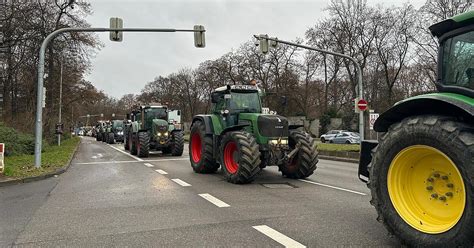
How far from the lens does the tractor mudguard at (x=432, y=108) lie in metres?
4.09

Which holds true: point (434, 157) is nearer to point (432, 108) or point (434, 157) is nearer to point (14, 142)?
point (432, 108)

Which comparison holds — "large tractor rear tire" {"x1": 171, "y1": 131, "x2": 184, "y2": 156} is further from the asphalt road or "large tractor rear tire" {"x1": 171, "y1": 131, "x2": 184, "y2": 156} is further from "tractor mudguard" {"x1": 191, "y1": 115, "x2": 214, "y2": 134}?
the asphalt road

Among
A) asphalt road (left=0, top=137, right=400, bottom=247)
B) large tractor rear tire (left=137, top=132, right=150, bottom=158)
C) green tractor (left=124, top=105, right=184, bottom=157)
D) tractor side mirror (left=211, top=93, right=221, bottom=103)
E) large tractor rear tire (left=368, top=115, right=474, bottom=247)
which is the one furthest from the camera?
green tractor (left=124, top=105, right=184, bottom=157)

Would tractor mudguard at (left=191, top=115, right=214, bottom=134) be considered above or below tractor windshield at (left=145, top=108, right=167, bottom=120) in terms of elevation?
below

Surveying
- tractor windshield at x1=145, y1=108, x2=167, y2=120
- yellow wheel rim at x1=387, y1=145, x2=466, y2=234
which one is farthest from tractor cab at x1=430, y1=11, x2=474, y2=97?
tractor windshield at x1=145, y1=108, x2=167, y2=120

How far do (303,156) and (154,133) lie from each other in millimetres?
11538

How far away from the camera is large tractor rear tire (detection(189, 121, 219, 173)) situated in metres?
11.8

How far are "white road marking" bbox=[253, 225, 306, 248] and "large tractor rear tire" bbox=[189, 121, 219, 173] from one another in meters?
6.21

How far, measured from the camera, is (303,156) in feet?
33.5

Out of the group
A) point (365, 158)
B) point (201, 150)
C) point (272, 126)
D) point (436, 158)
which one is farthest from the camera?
point (201, 150)

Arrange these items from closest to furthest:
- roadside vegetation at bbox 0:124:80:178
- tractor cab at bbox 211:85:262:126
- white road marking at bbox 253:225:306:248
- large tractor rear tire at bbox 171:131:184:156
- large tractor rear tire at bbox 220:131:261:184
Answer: white road marking at bbox 253:225:306:248
large tractor rear tire at bbox 220:131:261:184
tractor cab at bbox 211:85:262:126
roadside vegetation at bbox 0:124:80:178
large tractor rear tire at bbox 171:131:184:156

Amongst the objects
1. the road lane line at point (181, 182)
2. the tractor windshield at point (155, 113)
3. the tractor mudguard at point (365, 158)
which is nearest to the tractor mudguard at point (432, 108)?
the tractor mudguard at point (365, 158)

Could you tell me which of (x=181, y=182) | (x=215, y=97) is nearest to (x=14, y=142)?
(x=215, y=97)

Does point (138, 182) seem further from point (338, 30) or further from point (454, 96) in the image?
point (338, 30)
